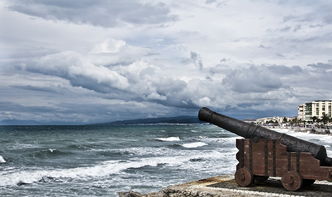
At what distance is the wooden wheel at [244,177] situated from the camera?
396 inches

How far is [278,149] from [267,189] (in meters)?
0.94

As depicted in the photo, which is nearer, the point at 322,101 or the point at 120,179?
the point at 120,179

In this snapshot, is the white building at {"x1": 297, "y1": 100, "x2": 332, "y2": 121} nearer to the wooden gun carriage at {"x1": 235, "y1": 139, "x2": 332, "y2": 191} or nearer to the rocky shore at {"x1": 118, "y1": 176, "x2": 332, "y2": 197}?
the rocky shore at {"x1": 118, "y1": 176, "x2": 332, "y2": 197}

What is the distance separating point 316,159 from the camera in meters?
9.25

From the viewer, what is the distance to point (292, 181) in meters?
9.45

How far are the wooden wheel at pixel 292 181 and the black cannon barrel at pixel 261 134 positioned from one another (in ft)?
1.73

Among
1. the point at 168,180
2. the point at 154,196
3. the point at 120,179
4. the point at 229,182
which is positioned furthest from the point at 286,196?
the point at 120,179

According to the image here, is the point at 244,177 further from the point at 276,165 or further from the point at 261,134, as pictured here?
the point at 261,134

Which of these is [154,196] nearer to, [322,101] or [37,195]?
[37,195]

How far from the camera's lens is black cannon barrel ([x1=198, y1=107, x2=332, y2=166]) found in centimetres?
945

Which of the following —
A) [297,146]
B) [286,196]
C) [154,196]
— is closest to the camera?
[286,196]

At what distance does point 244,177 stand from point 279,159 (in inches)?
37.2

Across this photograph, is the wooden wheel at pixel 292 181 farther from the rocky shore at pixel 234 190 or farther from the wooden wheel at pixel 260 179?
the wooden wheel at pixel 260 179

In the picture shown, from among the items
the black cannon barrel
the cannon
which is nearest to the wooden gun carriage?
the cannon
